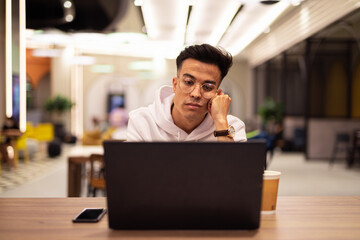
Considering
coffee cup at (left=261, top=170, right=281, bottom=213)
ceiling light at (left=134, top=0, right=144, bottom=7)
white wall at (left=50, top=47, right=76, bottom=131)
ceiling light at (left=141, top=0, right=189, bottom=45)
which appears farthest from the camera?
white wall at (left=50, top=47, right=76, bottom=131)

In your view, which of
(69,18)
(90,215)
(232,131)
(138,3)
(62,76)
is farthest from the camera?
(62,76)

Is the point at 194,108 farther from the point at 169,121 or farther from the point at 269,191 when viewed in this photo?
the point at 269,191

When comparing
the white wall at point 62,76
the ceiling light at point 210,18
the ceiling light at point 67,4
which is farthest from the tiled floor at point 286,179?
the white wall at point 62,76

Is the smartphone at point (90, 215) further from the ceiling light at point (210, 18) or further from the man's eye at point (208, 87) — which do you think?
the ceiling light at point (210, 18)

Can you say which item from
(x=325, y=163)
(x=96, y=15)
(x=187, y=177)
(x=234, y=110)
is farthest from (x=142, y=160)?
(x=234, y=110)

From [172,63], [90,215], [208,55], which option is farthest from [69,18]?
[90,215]

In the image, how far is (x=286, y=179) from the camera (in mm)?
7242

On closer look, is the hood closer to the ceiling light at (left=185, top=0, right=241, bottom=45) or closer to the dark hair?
the dark hair

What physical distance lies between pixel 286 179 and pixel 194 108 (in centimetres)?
592

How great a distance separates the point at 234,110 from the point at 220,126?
17.5 metres

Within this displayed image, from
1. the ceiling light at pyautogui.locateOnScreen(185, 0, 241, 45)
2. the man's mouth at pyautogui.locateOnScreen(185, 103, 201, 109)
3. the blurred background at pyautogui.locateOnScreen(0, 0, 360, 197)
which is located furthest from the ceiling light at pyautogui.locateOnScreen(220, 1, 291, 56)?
the man's mouth at pyautogui.locateOnScreen(185, 103, 201, 109)

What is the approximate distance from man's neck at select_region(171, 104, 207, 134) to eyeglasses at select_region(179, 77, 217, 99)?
15 centimetres

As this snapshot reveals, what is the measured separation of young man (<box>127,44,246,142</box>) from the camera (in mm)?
1743

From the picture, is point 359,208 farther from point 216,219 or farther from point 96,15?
point 96,15
